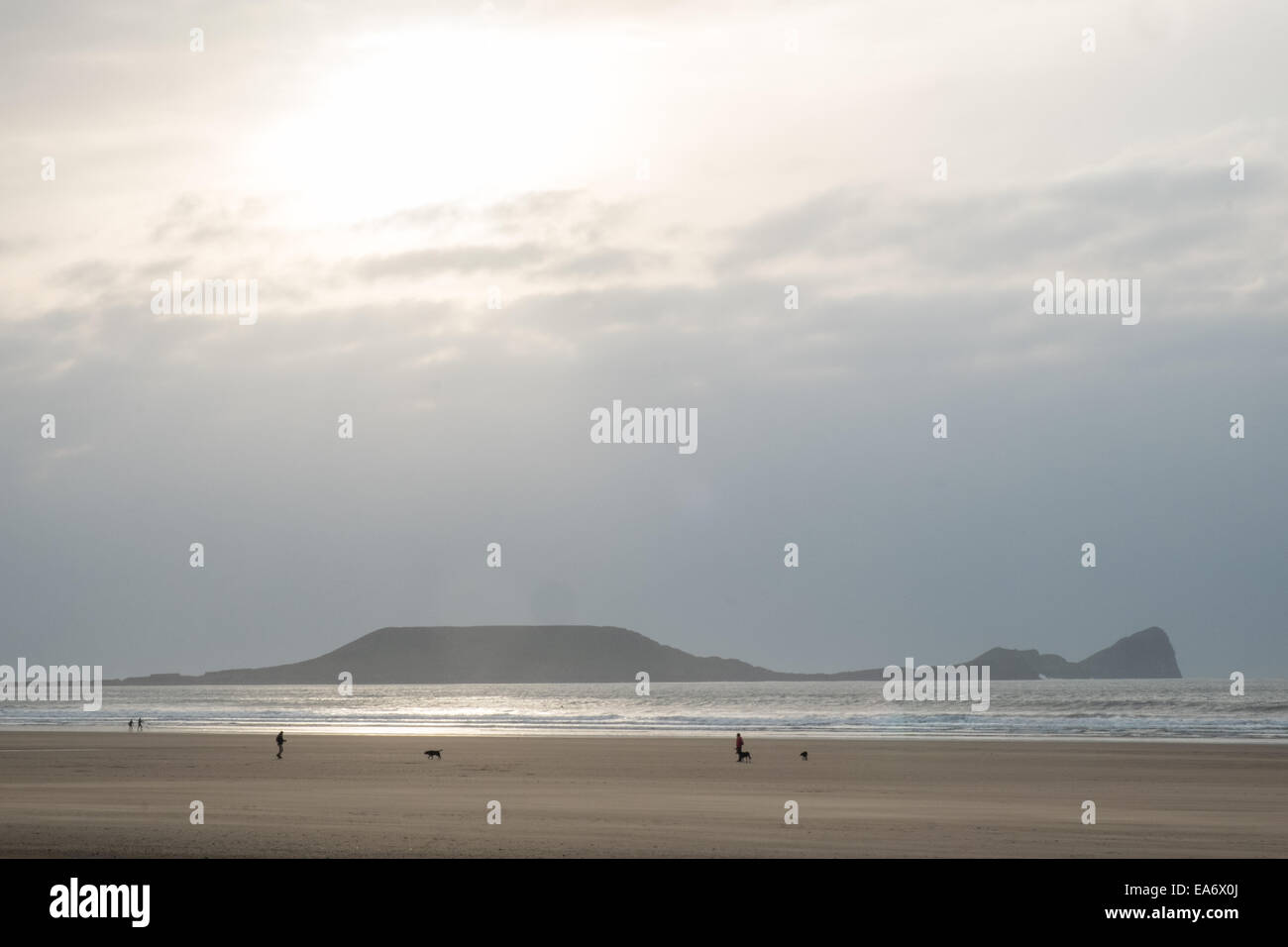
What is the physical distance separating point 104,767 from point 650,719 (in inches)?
1892

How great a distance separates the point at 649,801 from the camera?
28453 mm

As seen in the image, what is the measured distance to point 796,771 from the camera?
122 ft

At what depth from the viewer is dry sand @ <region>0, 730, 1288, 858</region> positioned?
21469 millimetres

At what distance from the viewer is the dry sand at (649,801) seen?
21.5 metres

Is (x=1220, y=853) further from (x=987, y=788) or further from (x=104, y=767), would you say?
(x=104, y=767)

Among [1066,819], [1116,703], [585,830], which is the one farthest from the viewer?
[1116,703]
